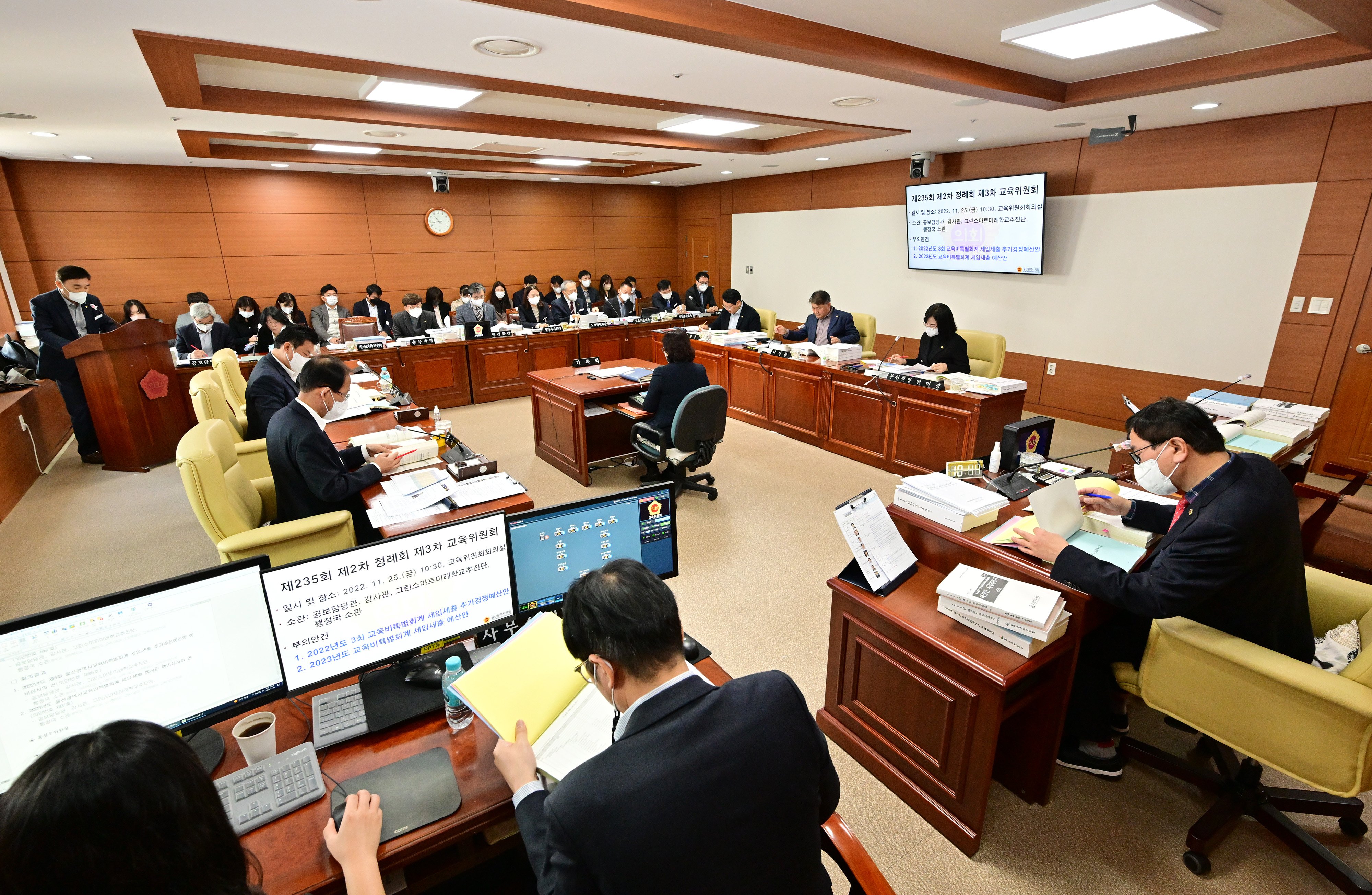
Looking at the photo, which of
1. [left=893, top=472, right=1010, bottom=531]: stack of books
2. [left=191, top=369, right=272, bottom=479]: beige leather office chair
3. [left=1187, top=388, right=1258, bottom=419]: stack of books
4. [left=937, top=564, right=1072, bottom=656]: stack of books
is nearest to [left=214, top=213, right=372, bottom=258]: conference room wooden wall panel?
[left=191, top=369, right=272, bottom=479]: beige leather office chair

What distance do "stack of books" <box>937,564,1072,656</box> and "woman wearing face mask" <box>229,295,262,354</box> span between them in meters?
8.06

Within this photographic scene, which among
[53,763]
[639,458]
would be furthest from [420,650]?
[639,458]

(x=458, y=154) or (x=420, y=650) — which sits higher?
(x=458, y=154)

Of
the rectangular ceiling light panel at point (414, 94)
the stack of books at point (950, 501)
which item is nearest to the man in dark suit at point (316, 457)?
the rectangular ceiling light panel at point (414, 94)

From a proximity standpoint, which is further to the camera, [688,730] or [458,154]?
[458,154]

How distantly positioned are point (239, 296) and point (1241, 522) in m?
9.96

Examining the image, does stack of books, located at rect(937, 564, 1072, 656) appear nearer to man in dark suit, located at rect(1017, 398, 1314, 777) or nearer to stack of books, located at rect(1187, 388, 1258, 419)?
man in dark suit, located at rect(1017, 398, 1314, 777)

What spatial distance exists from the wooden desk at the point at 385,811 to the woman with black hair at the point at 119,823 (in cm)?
38

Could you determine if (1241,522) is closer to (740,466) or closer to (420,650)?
(420,650)

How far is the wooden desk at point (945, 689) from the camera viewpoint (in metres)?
1.93

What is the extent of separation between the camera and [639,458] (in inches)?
219

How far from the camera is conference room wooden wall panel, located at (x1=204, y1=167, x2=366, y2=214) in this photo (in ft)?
25.7

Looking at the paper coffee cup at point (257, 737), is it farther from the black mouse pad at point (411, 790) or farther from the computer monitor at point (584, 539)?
the computer monitor at point (584, 539)

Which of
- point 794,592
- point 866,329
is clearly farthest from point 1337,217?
point 794,592
